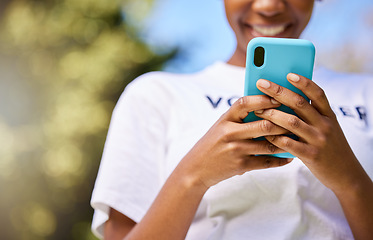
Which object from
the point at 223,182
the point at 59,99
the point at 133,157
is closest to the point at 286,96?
the point at 223,182

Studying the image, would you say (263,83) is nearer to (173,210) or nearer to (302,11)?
(173,210)

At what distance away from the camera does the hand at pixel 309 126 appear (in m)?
0.60

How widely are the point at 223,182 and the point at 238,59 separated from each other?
340 mm

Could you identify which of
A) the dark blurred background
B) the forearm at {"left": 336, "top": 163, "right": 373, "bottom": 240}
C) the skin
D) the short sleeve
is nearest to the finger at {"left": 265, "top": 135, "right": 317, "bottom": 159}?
the skin

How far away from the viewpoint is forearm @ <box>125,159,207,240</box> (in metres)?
0.72

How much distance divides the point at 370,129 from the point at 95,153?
8.12 ft

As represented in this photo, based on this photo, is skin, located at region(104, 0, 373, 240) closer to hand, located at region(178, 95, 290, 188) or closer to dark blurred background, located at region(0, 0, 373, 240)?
hand, located at region(178, 95, 290, 188)

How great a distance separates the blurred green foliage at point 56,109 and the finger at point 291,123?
257cm

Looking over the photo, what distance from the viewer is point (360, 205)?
0.72 meters

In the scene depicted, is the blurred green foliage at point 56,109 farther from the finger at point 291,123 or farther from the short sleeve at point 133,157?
the finger at point 291,123

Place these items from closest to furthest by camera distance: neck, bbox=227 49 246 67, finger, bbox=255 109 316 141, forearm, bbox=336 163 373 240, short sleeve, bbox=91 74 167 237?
finger, bbox=255 109 316 141, forearm, bbox=336 163 373 240, short sleeve, bbox=91 74 167 237, neck, bbox=227 49 246 67

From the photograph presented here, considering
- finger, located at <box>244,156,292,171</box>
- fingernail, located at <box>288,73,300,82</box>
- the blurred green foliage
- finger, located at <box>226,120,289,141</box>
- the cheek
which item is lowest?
the blurred green foliage

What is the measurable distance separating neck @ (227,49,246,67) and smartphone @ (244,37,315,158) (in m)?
0.35

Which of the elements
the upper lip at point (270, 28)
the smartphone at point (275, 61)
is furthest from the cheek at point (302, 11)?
the smartphone at point (275, 61)
